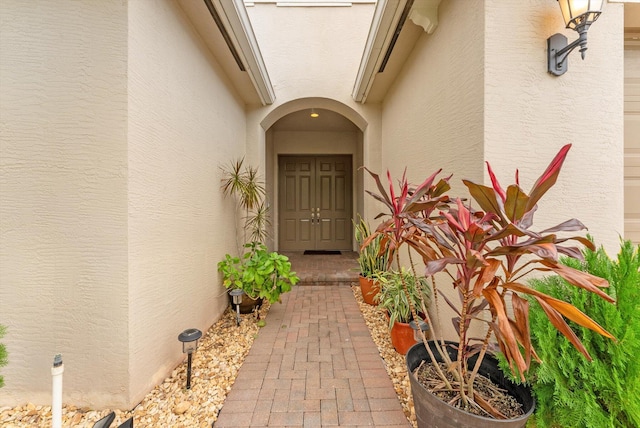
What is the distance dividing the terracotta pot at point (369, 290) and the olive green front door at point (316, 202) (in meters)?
2.95

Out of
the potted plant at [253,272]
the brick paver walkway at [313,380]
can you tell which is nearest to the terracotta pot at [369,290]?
the brick paver walkway at [313,380]

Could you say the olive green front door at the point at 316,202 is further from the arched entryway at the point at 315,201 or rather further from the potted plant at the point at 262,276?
the potted plant at the point at 262,276

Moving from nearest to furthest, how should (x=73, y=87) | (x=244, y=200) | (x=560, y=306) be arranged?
(x=560, y=306)
(x=73, y=87)
(x=244, y=200)

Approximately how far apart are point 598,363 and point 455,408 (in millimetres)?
625

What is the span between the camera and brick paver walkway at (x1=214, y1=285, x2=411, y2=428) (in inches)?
59.1

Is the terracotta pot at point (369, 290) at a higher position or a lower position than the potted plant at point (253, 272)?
lower

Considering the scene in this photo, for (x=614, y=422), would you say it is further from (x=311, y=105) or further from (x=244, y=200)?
(x=311, y=105)

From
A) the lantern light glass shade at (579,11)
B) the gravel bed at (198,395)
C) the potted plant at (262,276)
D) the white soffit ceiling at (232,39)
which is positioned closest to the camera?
the lantern light glass shade at (579,11)

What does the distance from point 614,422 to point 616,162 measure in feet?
4.74

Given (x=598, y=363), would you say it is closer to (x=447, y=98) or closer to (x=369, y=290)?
(x=447, y=98)

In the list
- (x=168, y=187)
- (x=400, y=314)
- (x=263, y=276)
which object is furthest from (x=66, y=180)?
(x=400, y=314)

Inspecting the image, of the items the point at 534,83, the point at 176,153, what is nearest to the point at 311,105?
the point at 176,153

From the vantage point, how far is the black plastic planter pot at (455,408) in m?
1.04

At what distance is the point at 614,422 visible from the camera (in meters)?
1.03
